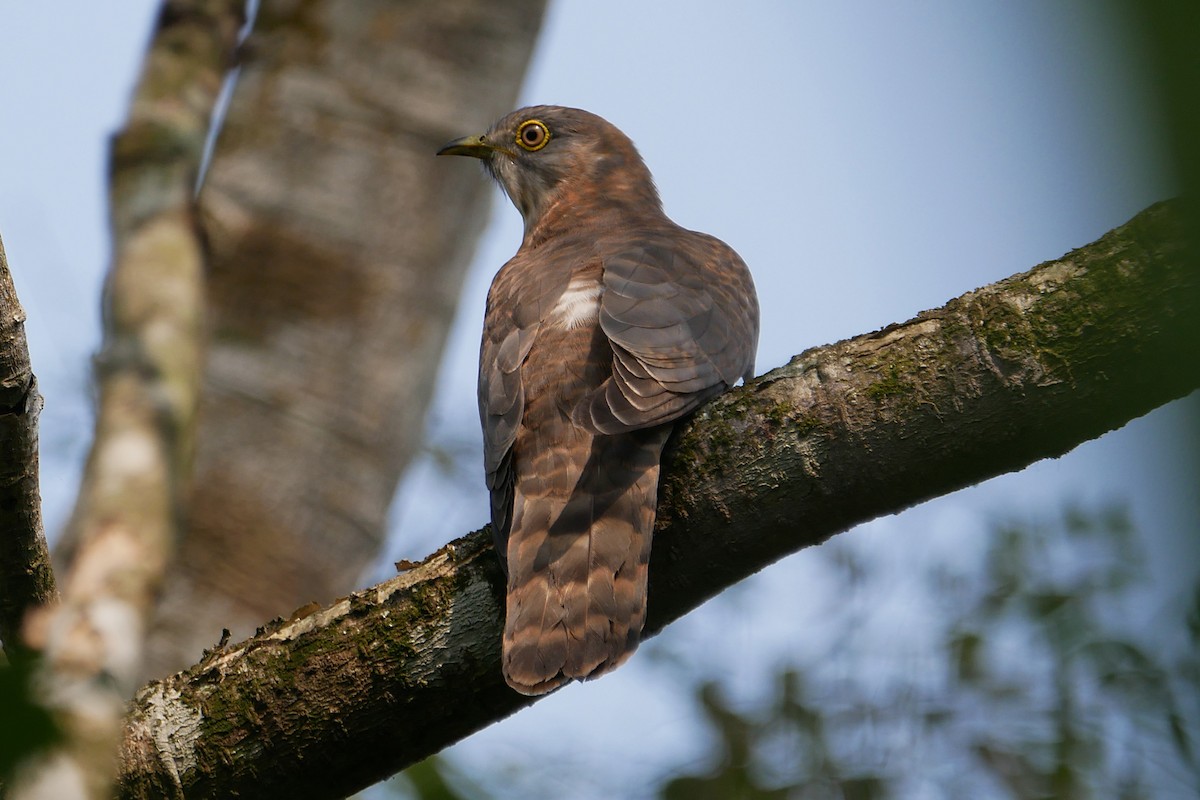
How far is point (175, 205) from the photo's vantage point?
580cm

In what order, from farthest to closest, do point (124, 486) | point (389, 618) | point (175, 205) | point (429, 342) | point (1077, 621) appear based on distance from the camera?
point (429, 342)
point (175, 205)
point (1077, 621)
point (124, 486)
point (389, 618)

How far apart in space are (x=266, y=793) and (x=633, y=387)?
1430mm

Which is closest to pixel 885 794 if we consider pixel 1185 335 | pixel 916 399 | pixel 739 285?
pixel 739 285

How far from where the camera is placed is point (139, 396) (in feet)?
15.7

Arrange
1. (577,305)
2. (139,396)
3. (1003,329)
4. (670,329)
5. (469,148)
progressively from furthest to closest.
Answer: (469,148) → (139,396) → (577,305) → (670,329) → (1003,329)

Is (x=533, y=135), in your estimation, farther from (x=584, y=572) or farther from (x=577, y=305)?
(x=584, y=572)

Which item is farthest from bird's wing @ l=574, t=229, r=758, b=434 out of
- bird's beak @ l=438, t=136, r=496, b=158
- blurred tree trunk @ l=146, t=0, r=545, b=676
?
blurred tree trunk @ l=146, t=0, r=545, b=676

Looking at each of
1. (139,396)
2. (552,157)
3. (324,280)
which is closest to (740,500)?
(139,396)

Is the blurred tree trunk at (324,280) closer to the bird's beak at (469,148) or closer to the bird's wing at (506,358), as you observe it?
the bird's beak at (469,148)

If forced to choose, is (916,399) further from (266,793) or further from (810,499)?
(266,793)

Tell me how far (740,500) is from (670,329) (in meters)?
1.12

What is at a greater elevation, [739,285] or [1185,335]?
[739,285]

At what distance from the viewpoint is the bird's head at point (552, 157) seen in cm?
634

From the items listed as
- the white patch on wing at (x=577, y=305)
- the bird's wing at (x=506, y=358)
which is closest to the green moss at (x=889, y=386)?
the bird's wing at (x=506, y=358)
